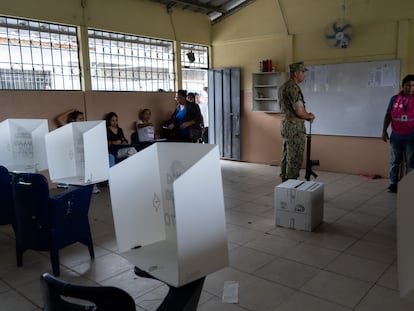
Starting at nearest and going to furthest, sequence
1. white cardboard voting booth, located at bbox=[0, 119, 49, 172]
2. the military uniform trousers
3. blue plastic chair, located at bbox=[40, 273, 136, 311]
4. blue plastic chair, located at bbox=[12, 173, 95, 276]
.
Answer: blue plastic chair, located at bbox=[40, 273, 136, 311], blue plastic chair, located at bbox=[12, 173, 95, 276], white cardboard voting booth, located at bbox=[0, 119, 49, 172], the military uniform trousers

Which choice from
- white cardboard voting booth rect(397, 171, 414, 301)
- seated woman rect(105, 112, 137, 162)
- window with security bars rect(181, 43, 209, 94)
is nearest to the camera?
white cardboard voting booth rect(397, 171, 414, 301)

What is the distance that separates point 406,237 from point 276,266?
1952mm

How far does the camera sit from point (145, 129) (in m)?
6.15

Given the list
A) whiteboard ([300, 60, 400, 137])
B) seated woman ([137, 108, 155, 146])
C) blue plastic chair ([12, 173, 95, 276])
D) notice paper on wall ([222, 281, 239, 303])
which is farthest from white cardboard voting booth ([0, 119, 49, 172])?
whiteboard ([300, 60, 400, 137])

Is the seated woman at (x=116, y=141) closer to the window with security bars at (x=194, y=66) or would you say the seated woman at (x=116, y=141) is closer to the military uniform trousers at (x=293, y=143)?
the window with security bars at (x=194, y=66)

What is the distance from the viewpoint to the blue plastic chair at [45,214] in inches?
103

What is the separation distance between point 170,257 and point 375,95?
521cm

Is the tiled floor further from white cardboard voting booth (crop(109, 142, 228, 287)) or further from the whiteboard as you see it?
the whiteboard

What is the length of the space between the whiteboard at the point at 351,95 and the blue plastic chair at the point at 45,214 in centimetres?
453

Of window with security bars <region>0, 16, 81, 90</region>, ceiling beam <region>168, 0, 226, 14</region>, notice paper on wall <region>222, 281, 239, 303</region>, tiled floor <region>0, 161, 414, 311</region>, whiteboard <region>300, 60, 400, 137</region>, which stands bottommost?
tiled floor <region>0, 161, 414, 311</region>

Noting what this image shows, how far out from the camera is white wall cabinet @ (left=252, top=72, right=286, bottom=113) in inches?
268

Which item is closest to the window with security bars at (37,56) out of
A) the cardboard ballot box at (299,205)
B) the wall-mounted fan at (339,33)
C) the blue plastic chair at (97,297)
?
the cardboard ballot box at (299,205)

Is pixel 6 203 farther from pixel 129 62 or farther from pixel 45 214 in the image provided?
pixel 129 62

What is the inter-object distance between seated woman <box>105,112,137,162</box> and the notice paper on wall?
128 inches
